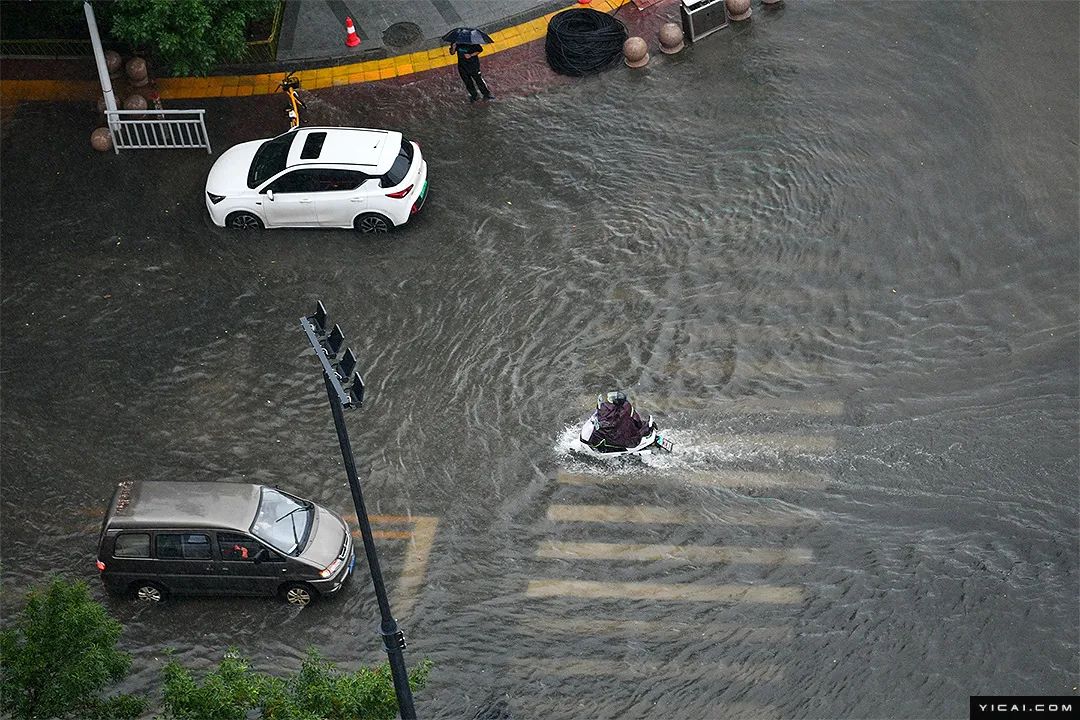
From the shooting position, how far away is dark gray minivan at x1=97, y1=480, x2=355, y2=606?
52.9 ft

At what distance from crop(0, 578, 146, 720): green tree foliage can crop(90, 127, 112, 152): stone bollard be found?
12237mm

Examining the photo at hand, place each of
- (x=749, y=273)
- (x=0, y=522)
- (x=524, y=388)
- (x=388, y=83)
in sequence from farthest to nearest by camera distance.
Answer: (x=388, y=83) < (x=749, y=273) < (x=524, y=388) < (x=0, y=522)

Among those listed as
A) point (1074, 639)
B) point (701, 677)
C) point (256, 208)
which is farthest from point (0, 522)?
point (1074, 639)

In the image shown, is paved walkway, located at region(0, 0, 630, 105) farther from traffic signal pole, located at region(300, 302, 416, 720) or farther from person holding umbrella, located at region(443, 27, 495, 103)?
traffic signal pole, located at region(300, 302, 416, 720)

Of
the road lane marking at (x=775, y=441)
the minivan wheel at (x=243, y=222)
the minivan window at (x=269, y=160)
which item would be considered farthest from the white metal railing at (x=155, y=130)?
the road lane marking at (x=775, y=441)

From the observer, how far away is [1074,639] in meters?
15.8

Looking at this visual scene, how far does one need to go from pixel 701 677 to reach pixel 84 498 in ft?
29.3

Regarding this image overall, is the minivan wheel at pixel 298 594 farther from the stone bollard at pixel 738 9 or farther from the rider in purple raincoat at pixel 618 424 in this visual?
the stone bollard at pixel 738 9

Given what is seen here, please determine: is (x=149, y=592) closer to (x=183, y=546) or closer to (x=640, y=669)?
(x=183, y=546)

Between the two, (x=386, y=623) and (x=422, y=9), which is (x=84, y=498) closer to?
(x=386, y=623)

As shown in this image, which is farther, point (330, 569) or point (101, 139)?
point (101, 139)

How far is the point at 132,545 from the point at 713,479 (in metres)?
7.75

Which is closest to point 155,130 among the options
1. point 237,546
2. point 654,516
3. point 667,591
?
point 237,546

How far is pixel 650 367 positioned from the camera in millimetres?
19031
